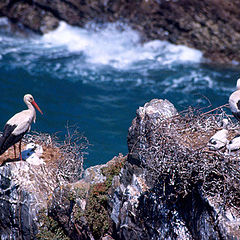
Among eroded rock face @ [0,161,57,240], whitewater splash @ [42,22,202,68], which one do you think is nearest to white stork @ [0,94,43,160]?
eroded rock face @ [0,161,57,240]

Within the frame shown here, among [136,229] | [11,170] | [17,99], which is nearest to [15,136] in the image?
[11,170]

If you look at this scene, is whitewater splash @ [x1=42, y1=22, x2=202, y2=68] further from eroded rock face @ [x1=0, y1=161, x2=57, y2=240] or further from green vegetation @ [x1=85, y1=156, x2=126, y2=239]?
green vegetation @ [x1=85, y1=156, x2=126, y2=239]

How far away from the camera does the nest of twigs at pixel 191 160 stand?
6969 mm

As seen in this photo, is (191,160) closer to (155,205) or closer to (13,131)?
(155,205)

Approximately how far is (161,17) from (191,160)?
18.9 metres

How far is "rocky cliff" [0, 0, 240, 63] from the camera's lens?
23.3 meters

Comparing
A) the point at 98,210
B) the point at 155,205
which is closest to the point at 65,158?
the point at 98,210

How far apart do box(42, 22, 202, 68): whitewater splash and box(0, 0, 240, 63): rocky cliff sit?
482 mm

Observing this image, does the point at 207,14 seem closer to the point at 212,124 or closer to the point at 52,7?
the point at 52,7

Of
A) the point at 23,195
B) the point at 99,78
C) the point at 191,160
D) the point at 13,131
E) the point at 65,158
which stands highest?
the point at 99,78

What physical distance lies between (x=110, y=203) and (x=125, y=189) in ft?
1.95

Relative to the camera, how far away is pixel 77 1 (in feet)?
85.0

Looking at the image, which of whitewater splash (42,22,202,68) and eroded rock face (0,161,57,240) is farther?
whitewater splash (42,22,202,68)

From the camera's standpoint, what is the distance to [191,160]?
7211 millimetres
